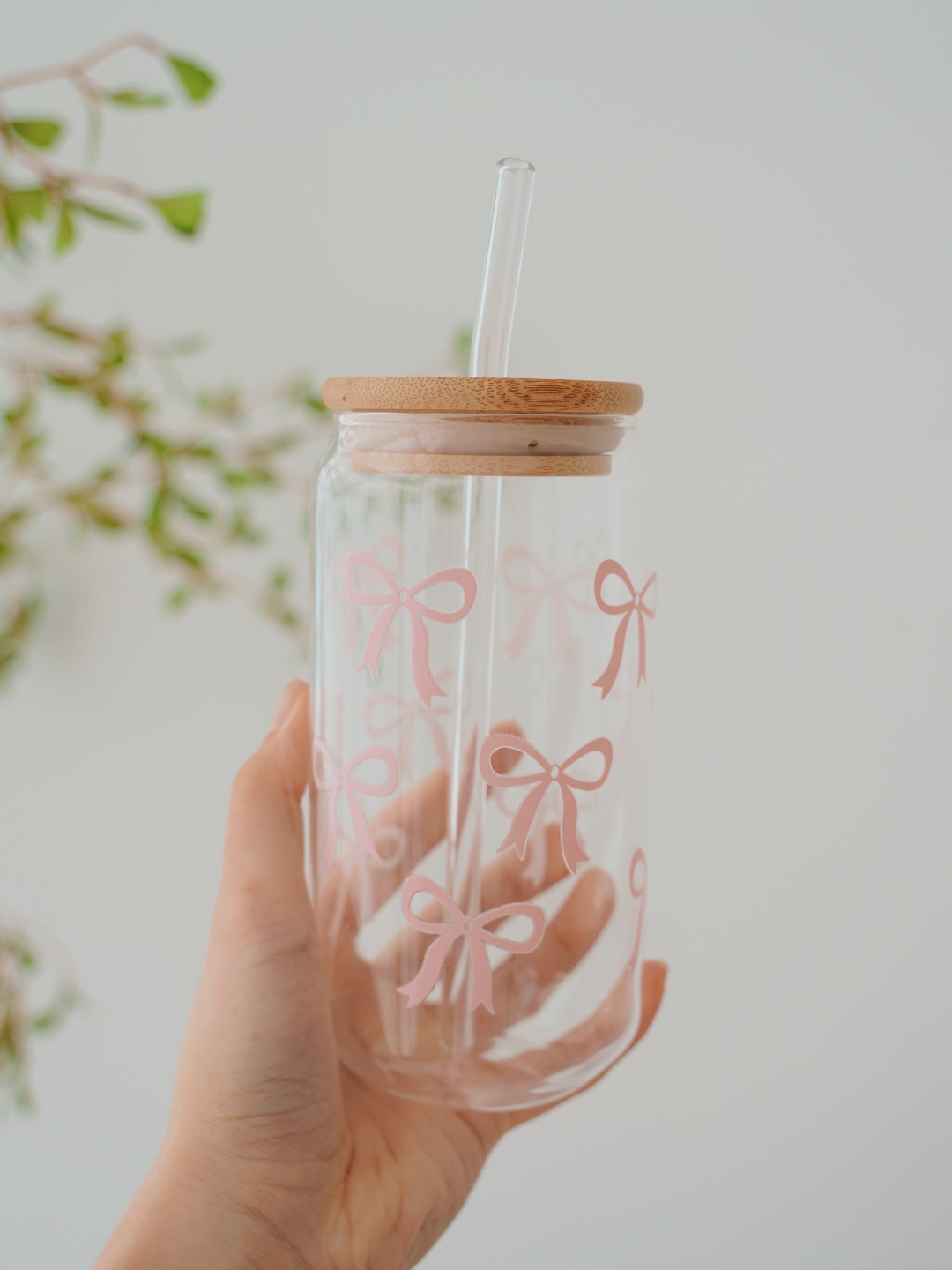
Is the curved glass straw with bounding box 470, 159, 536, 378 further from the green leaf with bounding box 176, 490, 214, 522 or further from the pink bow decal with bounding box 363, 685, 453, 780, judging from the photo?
the green leaf with bounding box 176, 490, 214, 522

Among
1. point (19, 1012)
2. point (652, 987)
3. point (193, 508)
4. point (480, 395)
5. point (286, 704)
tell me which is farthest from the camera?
point (19, 1012)

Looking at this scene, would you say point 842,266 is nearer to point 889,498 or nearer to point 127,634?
point 889,498

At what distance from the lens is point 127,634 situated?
3.89ft

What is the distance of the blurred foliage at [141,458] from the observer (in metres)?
1.06

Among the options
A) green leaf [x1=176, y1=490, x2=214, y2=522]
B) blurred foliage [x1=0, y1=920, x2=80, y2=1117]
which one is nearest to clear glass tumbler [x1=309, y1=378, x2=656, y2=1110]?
green leaf [x1=176, y1=490, x2=214, y2=522]

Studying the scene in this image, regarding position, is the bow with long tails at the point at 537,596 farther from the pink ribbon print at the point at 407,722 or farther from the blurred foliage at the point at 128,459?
the blurred foliage at the point at 128,459

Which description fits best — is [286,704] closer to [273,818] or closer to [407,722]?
[273,818]

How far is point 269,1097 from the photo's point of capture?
657 mm

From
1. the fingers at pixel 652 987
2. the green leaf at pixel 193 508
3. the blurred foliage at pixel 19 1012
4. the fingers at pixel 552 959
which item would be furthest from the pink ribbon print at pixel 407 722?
the blurred foliage at pixel 19 1012

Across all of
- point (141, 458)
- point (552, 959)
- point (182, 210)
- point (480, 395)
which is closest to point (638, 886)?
point (552, 959)

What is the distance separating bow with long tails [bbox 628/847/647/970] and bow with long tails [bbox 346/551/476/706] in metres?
0.17

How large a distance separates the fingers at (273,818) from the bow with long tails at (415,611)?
6.8 inches

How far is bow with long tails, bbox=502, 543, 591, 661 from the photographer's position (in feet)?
1.87

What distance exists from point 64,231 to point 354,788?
12.7 inches
